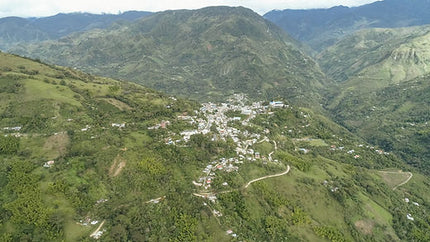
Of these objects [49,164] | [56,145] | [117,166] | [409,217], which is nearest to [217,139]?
[117,166]

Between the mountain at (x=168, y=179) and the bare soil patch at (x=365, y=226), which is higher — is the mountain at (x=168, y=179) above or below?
above

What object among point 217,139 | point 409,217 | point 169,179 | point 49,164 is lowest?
point 409,217

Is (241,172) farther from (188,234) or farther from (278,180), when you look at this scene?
(188,234)

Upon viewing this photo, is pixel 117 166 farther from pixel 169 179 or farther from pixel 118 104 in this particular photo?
pixel 118 104

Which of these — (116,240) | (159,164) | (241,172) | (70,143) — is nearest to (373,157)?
(241,172)

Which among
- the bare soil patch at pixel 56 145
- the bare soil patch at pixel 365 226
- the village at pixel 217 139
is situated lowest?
the bare soil patch at pixel 365 226

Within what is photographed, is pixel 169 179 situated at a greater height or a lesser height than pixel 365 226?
greater

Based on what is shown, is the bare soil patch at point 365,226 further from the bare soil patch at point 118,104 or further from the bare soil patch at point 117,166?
the bare soil patch at point 118,104

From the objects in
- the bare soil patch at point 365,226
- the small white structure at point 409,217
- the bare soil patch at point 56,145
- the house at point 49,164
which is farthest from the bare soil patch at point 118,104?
the small white structure at point 409,217

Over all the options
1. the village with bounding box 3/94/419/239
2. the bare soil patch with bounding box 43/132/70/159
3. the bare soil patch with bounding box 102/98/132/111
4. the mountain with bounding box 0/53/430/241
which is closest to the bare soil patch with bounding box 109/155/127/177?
Result: the mountain with bounding box 0/53/430/241
